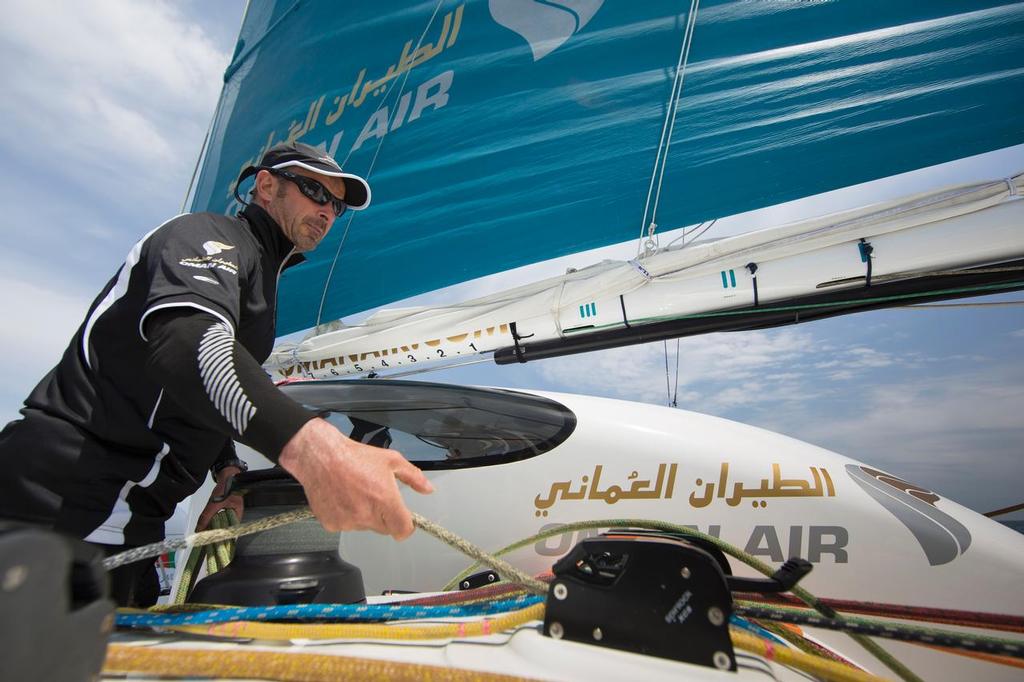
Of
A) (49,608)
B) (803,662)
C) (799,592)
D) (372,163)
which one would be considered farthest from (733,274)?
(372,163)

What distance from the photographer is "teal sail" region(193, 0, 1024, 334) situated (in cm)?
195

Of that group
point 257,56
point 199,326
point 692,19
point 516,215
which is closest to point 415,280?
point 516,215

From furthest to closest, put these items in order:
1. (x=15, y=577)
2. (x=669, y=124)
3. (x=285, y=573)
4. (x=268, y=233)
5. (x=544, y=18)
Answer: (x=544, y=18) → (x=669, y=124) → (x=268, y=233) → (x=285, y=573) → (x=15, y=577)

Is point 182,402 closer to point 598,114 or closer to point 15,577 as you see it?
point 15,577

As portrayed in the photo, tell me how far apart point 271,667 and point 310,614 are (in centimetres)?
24

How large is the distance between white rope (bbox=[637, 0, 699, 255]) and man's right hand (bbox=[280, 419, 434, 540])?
1879 mm

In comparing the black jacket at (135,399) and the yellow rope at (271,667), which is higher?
the black jacket at (135,399)

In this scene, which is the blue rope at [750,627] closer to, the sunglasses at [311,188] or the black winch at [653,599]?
the black winch at [653,599]

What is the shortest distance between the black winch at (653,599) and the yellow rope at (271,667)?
0.65ft

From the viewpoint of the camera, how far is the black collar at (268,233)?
1.24 metres

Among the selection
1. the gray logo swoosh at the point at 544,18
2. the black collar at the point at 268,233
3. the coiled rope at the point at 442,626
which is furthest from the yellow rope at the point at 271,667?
the gray logo swoosh at the point at 544,18

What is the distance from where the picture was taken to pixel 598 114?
8.31 feet

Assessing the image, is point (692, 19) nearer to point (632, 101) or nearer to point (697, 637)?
point (632, 101)

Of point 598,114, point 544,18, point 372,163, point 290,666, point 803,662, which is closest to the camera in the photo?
point 290,666
